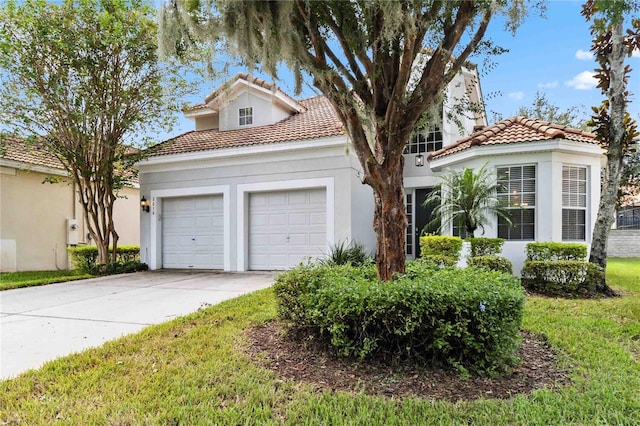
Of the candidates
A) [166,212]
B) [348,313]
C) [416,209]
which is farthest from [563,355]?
[166,212]

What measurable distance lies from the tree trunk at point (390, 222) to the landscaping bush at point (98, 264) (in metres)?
9.80

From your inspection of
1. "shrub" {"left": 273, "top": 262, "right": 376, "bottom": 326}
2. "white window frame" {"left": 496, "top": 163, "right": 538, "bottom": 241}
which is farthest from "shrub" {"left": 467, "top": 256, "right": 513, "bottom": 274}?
"shrub" {"left": 273, "top": 262, "right": 376, "bottom": 326}

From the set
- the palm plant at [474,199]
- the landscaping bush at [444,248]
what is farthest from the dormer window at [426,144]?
the landscaping bush at [444,248]

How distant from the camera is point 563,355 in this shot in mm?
3859

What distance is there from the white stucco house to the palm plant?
38cm

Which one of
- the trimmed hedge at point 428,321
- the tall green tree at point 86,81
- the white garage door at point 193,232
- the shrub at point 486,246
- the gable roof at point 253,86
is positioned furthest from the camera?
the gable roof at point 253,86

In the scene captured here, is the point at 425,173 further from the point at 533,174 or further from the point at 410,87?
the point at 410,87

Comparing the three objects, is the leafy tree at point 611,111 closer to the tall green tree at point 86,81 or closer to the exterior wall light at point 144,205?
the tall green tree at point 86,81

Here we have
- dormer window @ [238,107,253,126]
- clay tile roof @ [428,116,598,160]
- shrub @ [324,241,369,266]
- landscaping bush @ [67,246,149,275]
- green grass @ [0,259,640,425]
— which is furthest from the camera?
dormer window @ [238,107,253,126]

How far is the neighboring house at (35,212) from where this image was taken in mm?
11680

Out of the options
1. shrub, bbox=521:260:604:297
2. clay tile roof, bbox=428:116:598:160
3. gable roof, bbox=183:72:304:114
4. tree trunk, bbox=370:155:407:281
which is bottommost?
shrub, bbox=521:260:604:297

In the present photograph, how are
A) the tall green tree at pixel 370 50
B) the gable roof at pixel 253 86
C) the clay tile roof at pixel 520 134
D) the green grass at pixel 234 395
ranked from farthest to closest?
the gable roof at pixel 253 86 < the clay tile roof at pixel 520 134 < the tall green tree at pixel 370 50 < the green grass at pixel 234 395

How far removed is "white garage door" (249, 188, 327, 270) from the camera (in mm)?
10305

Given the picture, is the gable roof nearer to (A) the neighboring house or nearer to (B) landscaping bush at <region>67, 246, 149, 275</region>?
(A) the neighboring house
